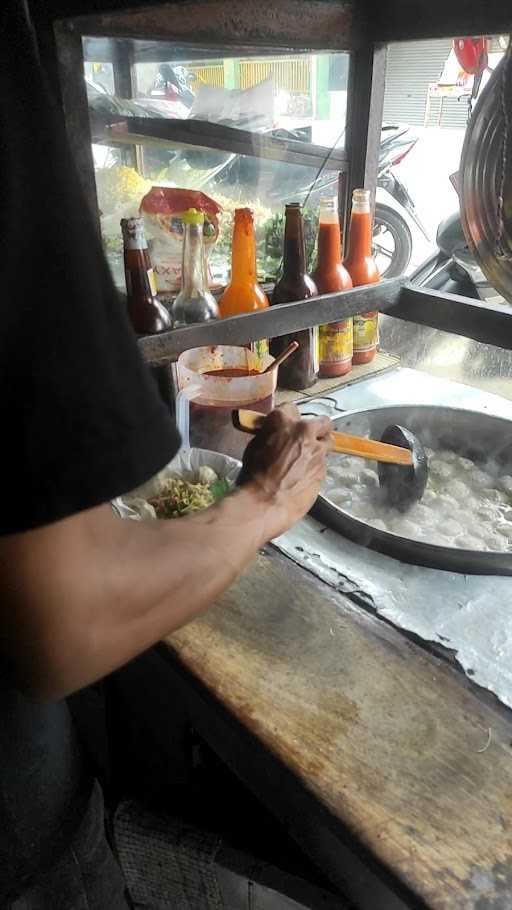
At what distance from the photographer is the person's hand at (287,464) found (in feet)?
2.75

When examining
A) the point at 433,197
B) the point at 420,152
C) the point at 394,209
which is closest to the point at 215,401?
the point at 394,209

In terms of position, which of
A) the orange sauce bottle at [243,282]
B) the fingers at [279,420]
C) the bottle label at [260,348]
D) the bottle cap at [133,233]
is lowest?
the bottle label at [260,348]

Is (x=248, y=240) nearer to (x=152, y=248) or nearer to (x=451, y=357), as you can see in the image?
(x=152, y=248)

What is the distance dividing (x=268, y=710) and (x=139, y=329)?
820 millimetres

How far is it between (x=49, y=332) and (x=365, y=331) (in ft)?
4.81

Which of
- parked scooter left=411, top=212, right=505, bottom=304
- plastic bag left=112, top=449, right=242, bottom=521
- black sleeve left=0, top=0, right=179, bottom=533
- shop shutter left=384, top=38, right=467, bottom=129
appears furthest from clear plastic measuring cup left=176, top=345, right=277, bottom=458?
shop shutter left=384, top=38, right=467, bottom=129

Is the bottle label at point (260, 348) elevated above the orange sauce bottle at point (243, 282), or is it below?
below

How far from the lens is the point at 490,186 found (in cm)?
107

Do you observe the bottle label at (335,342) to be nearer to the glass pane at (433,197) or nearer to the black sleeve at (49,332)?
the glass pane at (433,197)

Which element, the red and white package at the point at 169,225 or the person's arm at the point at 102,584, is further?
the red and white package at the point at 169,225

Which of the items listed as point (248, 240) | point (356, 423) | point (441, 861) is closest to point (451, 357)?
point (356, 423)

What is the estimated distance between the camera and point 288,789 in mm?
727

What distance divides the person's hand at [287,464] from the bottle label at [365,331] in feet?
2.78

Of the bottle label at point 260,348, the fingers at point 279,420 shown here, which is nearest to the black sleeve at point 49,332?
the fingers at point 279,420
